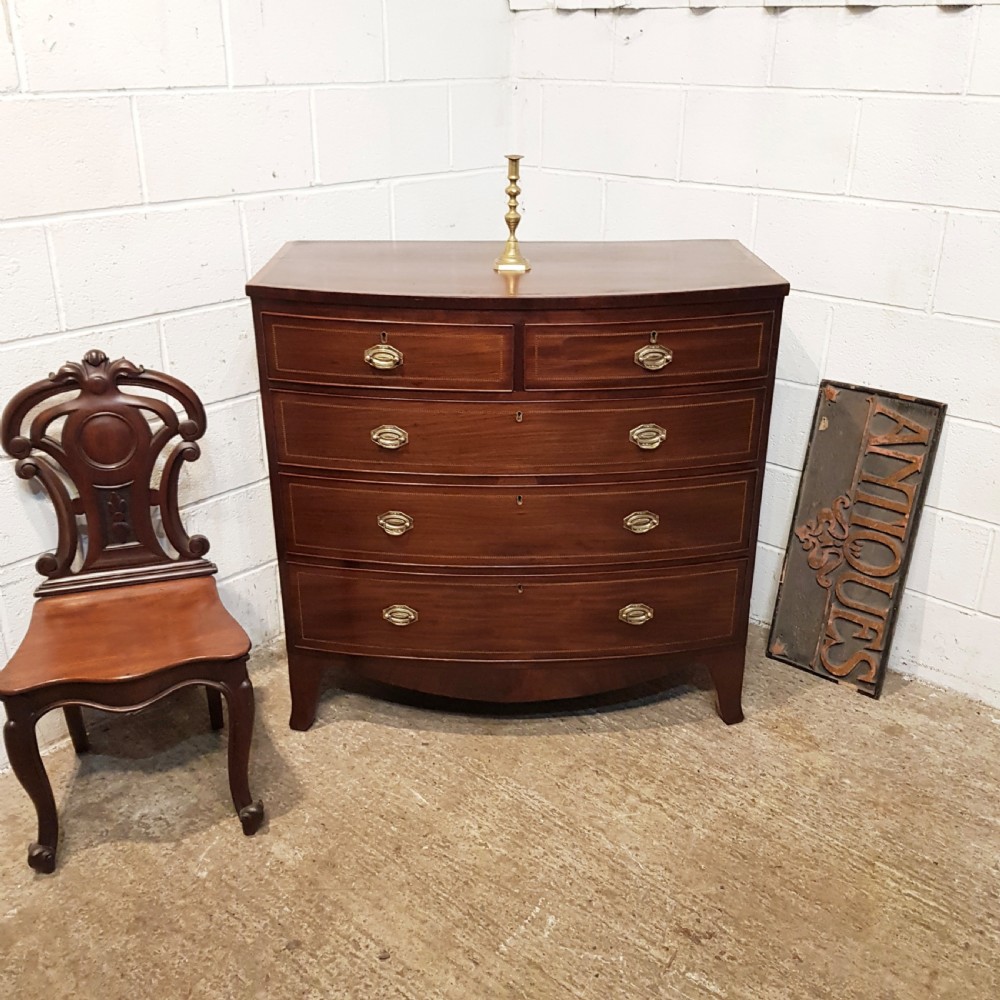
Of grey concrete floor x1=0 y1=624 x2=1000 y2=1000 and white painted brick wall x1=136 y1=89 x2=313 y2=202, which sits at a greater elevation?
white painted brick wall x1=136 y1=89 x2=313 y2=202

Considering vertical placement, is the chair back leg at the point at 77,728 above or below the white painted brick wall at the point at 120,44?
below

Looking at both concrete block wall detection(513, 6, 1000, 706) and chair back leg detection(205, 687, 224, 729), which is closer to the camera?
concrete block wall detection(513, 6, 1000, 706)

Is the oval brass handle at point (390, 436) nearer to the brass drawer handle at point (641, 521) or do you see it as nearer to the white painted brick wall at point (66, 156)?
the brass drawer handle at point (641, 521)

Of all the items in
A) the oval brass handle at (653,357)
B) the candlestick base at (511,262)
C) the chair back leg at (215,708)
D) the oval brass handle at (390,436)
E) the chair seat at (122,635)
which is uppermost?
the candlestick base at (511,262)

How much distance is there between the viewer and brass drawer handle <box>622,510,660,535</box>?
2.10 meters

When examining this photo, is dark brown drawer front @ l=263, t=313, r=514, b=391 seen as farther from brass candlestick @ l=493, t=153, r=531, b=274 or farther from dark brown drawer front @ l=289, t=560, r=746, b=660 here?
dark brown drawer front @ l=289, t=560, r=746, b=660

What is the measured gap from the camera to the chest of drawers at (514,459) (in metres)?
1.94

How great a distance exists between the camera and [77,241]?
6.76 ft

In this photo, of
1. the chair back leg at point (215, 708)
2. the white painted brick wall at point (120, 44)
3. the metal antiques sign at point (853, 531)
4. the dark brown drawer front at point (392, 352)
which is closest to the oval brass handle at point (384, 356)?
the dark brown drawer front at point (392, 352)

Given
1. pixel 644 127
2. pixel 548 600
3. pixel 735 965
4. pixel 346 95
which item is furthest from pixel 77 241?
pixel 735 965

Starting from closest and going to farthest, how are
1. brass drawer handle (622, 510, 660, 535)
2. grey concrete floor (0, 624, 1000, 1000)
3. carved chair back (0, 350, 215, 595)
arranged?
grey concrete floor (0, 624, 1000, 1000) → carved chair back (0, 350, 215, 595) → brass drawer handle (622, 510, 660, 535)

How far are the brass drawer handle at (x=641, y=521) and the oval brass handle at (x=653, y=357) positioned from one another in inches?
12.4

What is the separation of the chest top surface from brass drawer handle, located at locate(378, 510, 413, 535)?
445 mm

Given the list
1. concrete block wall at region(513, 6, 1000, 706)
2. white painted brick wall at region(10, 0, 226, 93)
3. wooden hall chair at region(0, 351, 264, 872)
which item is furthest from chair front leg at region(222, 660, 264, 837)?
concrete block wall at region(513, 6, 1000, 706)
